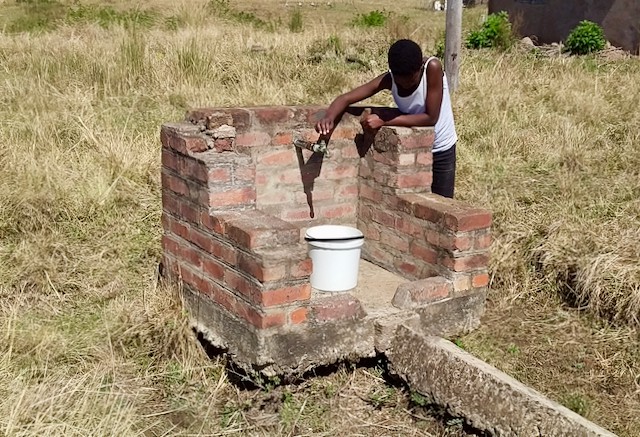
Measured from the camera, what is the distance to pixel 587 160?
6352mm

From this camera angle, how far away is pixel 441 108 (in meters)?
4.68

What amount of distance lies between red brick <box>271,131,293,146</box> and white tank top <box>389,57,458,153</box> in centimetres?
70

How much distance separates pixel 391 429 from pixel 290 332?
64cm

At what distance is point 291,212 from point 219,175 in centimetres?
93

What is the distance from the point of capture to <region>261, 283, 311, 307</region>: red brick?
3441 mm

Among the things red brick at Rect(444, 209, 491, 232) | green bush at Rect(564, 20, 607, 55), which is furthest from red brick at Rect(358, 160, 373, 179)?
green bush at Rect(564, 20, 607, 55)

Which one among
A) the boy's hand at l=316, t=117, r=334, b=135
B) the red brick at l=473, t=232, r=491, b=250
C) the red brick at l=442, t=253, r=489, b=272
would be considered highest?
the boy's hand at l=316, t=117, r=334, b=135

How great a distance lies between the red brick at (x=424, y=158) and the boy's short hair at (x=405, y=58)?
1.60ft

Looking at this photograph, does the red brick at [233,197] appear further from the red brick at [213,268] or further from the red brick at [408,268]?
the red brick at [408,268]

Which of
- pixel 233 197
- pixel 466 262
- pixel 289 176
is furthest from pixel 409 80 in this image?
pixel 233 197

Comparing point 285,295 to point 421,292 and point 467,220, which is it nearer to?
point 421,292

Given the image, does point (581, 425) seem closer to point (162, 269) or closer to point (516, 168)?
point (162, 269)

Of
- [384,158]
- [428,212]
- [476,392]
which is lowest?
[476,392]

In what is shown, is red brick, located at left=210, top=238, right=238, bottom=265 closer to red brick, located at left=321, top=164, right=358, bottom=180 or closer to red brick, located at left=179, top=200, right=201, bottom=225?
red brick, located at left=179, top=200, right=201, bottom=225
